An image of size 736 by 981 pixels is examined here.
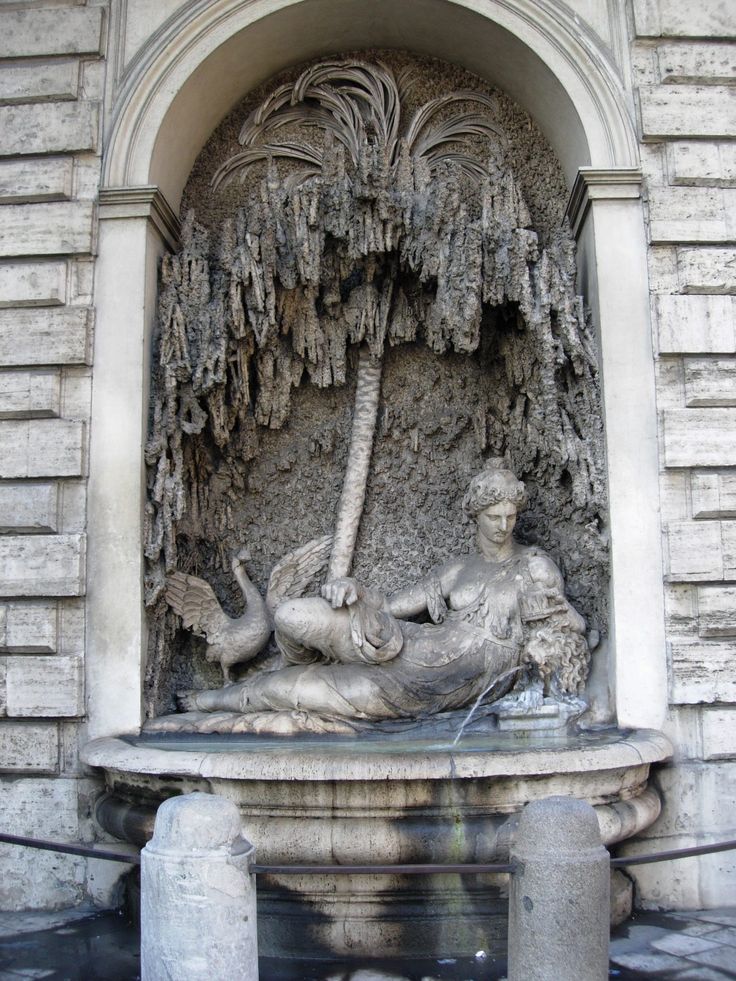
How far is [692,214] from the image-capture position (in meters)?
5.36

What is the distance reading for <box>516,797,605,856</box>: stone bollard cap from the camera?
3088 millimetres

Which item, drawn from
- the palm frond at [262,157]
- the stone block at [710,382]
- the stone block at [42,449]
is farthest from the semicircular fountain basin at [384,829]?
the palm frond at [262,157]

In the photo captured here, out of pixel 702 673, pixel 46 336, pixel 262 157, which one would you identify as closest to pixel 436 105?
pixel 262 157

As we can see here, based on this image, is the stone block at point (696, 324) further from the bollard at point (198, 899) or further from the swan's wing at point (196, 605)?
the bollard at point (198, 899)

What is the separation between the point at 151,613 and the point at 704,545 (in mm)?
3103

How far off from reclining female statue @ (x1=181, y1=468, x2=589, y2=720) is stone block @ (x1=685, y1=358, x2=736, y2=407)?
1.14 meters

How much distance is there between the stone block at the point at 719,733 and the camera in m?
4.92

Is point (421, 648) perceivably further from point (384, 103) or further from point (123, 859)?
point (384, 103)

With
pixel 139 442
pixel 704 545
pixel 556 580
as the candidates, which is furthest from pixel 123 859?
pixel 704 545

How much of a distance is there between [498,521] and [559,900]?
2725mm

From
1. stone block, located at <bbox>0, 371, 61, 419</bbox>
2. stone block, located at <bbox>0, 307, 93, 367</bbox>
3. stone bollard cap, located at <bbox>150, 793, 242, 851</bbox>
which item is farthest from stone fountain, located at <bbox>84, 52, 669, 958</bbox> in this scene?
stone bollard cap, located at <bbox>150, 793, 242, 851</bbox>

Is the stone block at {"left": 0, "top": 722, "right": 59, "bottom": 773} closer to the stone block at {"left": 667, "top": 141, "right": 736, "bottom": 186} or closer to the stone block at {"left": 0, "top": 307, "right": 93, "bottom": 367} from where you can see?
the stone block at {"left": 0, "top": 307, "right": 93, "bottom": 367}

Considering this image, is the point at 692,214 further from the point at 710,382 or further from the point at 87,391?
the point at 87,391

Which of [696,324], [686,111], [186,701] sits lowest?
[186,701]
